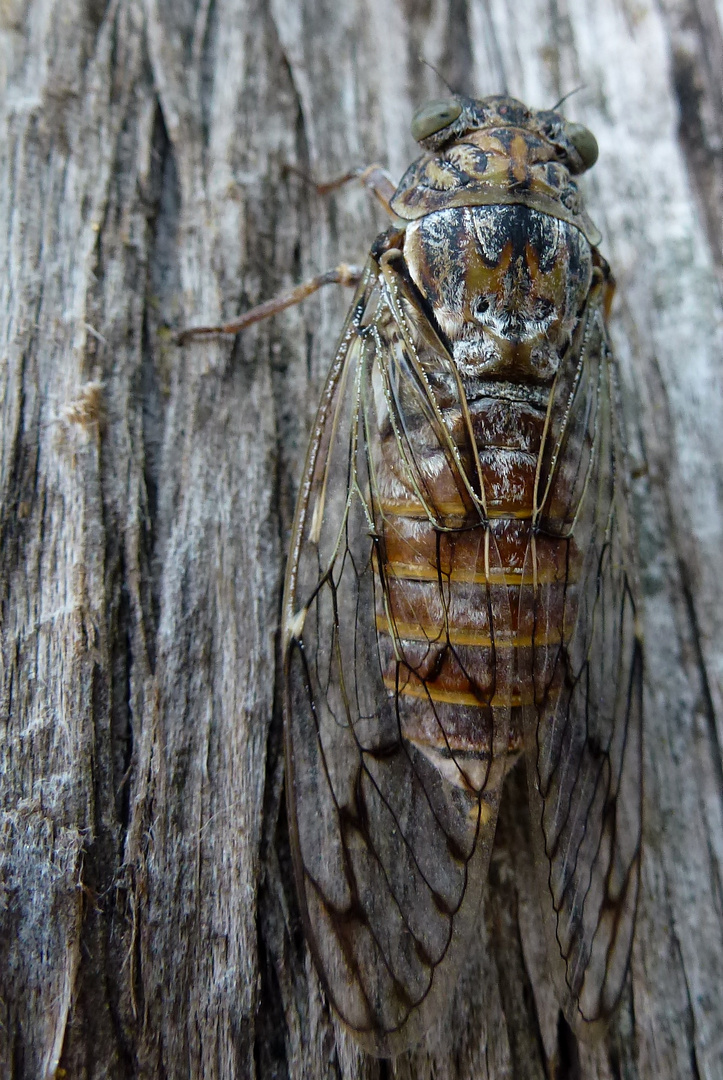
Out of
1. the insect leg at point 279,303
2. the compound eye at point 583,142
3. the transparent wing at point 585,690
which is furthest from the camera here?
the compound eye at point 583,142

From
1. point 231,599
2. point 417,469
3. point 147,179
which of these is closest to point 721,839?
point 417,469

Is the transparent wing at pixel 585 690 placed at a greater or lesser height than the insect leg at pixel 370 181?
lesser

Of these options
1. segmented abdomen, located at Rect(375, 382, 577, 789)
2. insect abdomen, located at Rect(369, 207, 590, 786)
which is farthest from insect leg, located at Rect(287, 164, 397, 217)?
segmented abdomen, located at Rect(375, 382, 577, 789)

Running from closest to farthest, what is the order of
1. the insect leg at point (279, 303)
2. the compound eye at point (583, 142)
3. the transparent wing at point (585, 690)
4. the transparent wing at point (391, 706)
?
the transparent wing at point (391, 706), the transparent wing at point (585, 690), the insect leg at point (279, 303), the compound eye at point (583, 142)

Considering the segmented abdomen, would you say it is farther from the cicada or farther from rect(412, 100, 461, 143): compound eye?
rect(412, 100, 461, 143): compound eye

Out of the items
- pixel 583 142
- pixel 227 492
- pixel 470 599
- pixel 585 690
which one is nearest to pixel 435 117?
pixel 583 142

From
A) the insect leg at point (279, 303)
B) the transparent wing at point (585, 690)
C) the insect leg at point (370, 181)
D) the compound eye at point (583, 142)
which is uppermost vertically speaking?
the compound eye at point (583, 142)

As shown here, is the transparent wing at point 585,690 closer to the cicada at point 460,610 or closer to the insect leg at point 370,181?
the cicada at point 460,610

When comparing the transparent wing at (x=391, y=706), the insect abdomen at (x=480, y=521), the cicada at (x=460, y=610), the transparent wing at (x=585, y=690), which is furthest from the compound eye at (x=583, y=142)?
the transparent wing at (x=391, y=706)

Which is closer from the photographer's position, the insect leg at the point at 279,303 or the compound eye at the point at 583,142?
the insect leg at the point at 279,303
